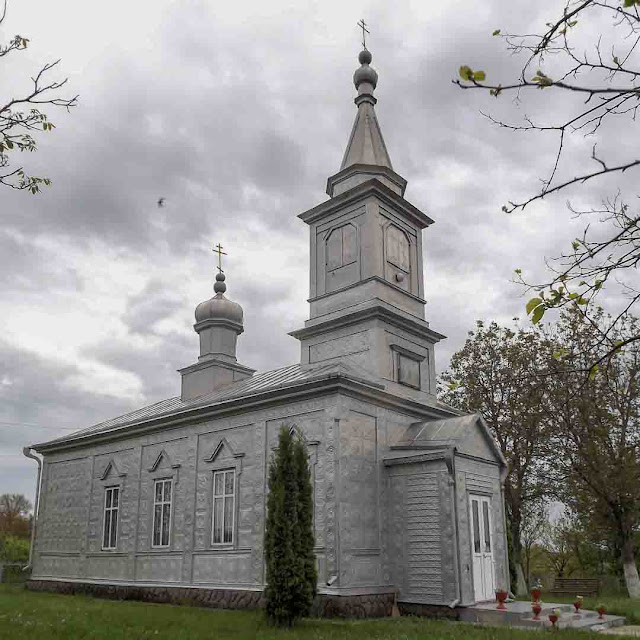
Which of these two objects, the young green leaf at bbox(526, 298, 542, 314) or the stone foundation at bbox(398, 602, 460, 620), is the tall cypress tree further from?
the young green leaf at bbox(526, 298, 542, 314)

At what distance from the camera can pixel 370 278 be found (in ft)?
57.9

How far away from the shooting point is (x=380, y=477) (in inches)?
607

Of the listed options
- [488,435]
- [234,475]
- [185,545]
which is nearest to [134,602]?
[185,545]

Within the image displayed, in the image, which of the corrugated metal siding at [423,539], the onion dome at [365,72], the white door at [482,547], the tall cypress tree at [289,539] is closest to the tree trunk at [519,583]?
the white door at [482,547]

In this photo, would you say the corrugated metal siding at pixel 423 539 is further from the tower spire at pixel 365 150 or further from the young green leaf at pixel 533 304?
the young green leaf at pixel 533 304

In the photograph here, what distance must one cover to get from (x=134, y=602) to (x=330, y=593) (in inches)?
256

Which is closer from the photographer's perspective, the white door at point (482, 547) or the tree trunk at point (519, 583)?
Answer: the white door at point (482, 547)

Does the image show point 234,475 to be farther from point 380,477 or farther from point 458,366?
point 458,366

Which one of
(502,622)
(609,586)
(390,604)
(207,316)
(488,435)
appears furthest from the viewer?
(609,586)

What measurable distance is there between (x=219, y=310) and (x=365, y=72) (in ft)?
30.2

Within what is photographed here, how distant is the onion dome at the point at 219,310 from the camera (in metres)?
23.8

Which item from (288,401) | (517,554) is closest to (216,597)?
(288,401)

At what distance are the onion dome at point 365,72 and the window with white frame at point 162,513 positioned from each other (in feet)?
43.5

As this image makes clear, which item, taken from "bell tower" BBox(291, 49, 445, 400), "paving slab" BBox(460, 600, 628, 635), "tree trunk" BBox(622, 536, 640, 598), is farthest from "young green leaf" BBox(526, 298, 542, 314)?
"tree trunk" BBox(622, 536, 640, 598)
